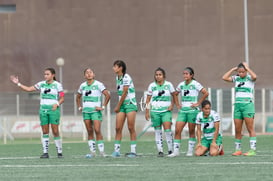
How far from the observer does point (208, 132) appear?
62.8 feet

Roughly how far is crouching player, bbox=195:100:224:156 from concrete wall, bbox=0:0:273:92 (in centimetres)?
2927

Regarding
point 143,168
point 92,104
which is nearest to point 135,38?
point 92,104

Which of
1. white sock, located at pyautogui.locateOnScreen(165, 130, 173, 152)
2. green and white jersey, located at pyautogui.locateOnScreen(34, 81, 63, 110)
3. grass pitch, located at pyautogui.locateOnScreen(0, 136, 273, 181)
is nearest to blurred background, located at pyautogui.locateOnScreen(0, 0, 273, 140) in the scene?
white sock, located at pyautogui.locateOnScreen(165, 130, 173, 152)

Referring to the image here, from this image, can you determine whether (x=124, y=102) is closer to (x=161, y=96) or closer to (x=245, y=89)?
(x=161, y=96)

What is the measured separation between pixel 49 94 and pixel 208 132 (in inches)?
139

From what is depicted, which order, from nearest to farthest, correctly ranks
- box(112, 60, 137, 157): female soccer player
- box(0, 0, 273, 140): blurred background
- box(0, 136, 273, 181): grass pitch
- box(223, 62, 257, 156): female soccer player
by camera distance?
1. box(0, 136, 273, 181): grass pitch
2. box(223, 62, 257, 156): female soccer player
3. box(112, 60, 137, 157): female soccer player
4. box(0, 0, 273, 140): blurred background

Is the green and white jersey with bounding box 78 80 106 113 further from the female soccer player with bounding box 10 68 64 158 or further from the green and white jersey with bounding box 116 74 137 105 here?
the female soccer player with bounding box 10 68 64 158

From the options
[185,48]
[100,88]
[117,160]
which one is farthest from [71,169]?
[185,48]

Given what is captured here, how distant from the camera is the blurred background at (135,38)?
48406mm

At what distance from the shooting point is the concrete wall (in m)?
48.4

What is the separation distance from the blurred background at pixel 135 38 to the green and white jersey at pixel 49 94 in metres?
28.8

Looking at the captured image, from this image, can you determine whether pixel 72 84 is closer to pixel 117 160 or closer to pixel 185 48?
pixel 185 48

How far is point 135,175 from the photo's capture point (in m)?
13.6

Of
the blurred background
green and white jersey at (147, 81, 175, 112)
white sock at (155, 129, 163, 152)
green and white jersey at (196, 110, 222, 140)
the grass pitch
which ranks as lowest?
the grass pitch
